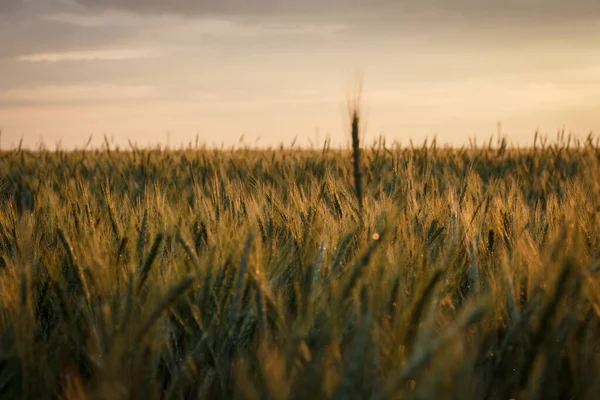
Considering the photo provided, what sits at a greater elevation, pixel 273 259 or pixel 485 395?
Result: pixel 273 259

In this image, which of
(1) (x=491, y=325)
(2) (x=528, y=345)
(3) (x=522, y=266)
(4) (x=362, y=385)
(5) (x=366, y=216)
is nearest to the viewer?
(4) (x=362, y=385)

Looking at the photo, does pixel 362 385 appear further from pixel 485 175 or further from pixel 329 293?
pixel 485 175

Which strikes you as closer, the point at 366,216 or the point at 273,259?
the point at 273,259

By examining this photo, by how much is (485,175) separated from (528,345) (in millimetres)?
3935

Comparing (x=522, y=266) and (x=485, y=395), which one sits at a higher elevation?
(x=522, y=266)

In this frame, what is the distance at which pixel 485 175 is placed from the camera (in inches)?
180

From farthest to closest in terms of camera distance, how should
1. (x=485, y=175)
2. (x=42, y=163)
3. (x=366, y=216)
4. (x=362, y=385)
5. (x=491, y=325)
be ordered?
(x=42, y=163), (x=485, y=175), (x=366, y=216), (x=491, y=325), (x=362, y=385)

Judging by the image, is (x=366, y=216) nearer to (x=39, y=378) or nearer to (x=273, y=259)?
(x=273, y=259)

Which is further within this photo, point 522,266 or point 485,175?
point 485,175

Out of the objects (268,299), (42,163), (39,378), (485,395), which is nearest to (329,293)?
(268,299)

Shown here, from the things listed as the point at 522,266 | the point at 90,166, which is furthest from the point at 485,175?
the point at 522,266

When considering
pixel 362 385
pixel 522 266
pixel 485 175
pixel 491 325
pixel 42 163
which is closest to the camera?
pixel 362 385

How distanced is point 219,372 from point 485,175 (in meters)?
4.03

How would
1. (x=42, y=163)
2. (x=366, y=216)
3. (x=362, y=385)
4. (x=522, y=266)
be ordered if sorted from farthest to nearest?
(x=42, y=163)
(x=366, y=216)
(x=522, y=266)
(x=362, y=385)
